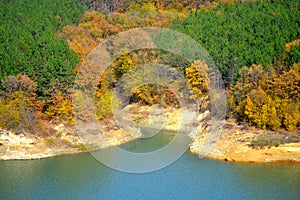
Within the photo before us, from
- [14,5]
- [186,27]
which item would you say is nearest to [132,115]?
[186,27]

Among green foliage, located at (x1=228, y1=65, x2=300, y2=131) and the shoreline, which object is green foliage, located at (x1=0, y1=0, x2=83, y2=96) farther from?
green foliage, located at (x1=228, y1=65, x2=300, y2=131)

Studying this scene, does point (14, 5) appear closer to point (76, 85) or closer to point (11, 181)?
point (76, 85)

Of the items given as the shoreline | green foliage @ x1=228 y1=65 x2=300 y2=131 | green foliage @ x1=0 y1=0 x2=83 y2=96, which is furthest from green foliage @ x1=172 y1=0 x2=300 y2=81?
green foliage @ x1=0 y1=0 x2=83 y2=96

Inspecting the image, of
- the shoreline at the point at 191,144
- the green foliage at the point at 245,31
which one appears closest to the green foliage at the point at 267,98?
the shoreline at the point at 191,144

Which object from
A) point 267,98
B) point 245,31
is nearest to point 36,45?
point 245,31

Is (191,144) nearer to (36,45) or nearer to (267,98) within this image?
(267,98)

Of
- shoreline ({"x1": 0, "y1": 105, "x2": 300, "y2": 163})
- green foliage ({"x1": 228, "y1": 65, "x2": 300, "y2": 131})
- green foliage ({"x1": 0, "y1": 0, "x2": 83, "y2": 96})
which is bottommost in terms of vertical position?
shoreline ({"x1": 0, "y1": 105, "x2": 300, "y2": 163})

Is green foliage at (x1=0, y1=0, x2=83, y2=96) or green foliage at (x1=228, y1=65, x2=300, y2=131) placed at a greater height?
green foliage at (x1=0, y1=0, x2=83, y2=96)

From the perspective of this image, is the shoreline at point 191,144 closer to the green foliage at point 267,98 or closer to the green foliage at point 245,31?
the green foliage at point 267,98
